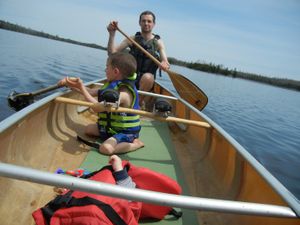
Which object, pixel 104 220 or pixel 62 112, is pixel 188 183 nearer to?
pixel 104 220

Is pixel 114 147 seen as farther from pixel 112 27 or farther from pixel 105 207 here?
pixel 112 27

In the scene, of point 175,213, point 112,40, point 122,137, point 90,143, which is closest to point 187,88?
point 112,40

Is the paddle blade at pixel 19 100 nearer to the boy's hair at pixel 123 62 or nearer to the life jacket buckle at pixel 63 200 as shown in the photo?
the boy's hair at pixel 123 62

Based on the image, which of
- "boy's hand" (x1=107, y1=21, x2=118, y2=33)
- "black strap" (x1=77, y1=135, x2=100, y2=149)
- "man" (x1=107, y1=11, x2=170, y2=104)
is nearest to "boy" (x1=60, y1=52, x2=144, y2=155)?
"black strap" (x1=77, y1=135, x2=100, y2=149)

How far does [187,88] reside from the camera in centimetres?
531

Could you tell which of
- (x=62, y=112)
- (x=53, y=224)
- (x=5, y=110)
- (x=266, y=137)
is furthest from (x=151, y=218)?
(x=266, y=137)

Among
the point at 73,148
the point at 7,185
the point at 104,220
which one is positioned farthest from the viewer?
the point at 73,148

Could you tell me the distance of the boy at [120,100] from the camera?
9.80 ft

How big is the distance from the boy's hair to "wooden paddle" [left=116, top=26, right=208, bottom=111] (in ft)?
6.24

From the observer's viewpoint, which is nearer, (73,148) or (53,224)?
(53,224)

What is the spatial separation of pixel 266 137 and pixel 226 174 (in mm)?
6654

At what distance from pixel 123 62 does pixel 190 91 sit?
2.47 m

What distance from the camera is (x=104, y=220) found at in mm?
1480

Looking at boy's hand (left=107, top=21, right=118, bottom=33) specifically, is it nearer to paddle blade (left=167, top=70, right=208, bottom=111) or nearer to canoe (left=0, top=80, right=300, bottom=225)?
paddle blade (left=167, top=70, right=208, bottom=111)
